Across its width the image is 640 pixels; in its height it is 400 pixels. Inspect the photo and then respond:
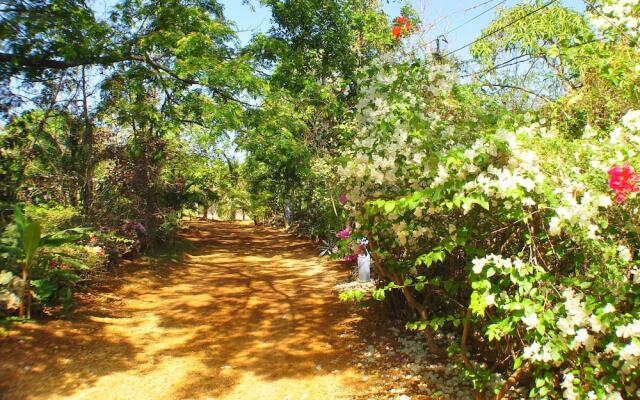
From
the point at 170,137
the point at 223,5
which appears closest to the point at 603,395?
the point at 223,5

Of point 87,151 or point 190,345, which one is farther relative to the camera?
point 87,151

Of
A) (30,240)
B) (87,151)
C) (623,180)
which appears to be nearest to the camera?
(623,180)

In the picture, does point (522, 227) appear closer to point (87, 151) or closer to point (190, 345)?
point (190, 345)

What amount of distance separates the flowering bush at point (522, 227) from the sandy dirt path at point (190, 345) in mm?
1527

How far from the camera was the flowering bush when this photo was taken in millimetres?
2463

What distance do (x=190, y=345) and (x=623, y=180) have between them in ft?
15.9

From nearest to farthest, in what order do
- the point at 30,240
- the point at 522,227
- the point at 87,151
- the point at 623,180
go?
the point at 623,180
the point at 522,227
the point at 30,240
the point at 87,151

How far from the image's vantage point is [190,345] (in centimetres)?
540

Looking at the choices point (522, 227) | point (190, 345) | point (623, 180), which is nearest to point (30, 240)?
point (190, 345)

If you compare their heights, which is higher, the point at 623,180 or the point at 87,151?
the point at 87,151

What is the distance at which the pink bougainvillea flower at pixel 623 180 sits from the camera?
234cm

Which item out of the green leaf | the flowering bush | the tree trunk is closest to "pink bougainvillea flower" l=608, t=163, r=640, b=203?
the flowering bush

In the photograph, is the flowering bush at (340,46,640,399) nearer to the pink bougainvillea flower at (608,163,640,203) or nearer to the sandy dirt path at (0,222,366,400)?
the pink bougainvillea flower at (608,163,640,203)

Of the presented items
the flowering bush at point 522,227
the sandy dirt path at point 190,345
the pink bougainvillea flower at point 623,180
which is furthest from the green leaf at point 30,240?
the pink bougainvillea flower at point 623,180
